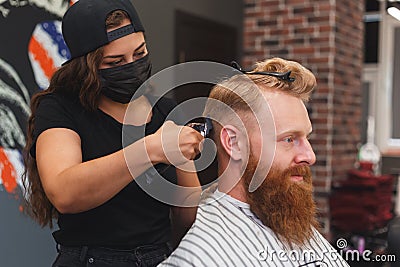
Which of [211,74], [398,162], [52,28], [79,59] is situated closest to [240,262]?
[211,74]

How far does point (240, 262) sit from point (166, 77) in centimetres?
74

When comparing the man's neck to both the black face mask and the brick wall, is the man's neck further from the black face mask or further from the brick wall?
the brick wall

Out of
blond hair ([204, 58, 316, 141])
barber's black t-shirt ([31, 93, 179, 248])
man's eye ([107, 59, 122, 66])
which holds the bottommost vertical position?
barber's black t-shirt ([31, 93, 179, 248])

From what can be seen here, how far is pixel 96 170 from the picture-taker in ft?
3.20

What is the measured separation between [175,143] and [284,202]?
312mm

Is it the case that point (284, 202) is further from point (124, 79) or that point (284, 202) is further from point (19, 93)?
point (19, 93)

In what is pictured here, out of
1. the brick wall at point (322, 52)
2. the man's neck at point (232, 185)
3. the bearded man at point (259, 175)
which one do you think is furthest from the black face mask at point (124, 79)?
the brick wall at point (322, 52)

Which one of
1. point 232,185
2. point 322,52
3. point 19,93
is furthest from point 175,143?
point 322,52

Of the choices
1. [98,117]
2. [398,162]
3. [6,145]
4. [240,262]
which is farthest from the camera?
[398,162]

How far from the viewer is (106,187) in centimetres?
99

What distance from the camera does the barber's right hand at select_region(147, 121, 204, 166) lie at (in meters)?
0.95

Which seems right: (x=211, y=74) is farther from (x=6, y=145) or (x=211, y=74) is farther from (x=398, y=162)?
(x=398, y=162)

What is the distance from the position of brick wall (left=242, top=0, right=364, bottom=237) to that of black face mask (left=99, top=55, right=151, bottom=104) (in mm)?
2198

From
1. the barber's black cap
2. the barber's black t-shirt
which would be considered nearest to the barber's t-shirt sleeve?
the barber's black t-shirt
